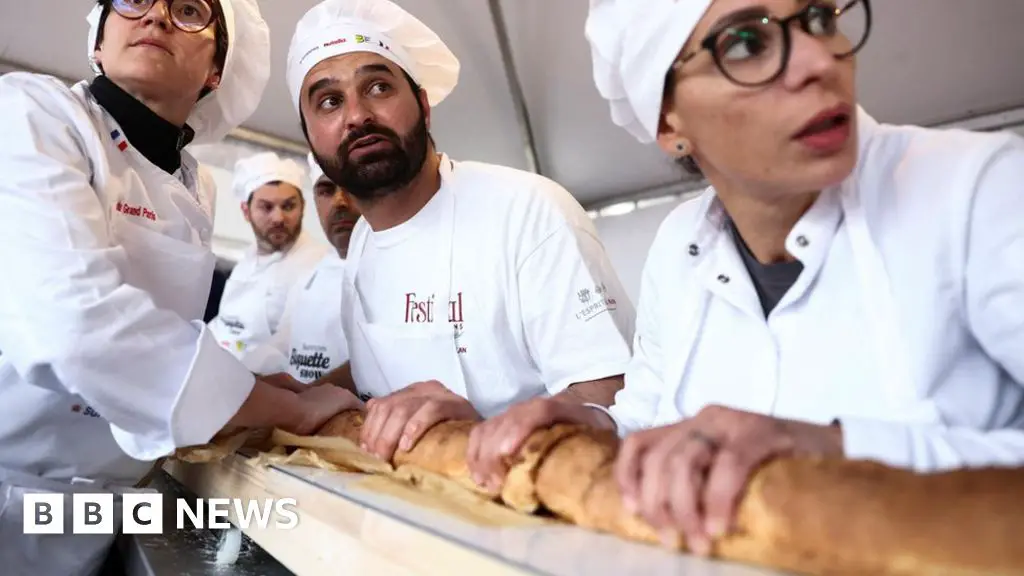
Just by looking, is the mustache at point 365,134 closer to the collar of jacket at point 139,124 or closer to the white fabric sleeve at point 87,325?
the collar of jacket at point 139,124

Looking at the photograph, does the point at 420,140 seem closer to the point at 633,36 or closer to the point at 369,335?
the point at 369,335

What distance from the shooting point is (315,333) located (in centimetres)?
209

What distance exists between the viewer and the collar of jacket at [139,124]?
1.09 m

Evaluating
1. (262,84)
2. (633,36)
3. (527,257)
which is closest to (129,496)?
(527,257)

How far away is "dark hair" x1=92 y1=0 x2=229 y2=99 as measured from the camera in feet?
3.85

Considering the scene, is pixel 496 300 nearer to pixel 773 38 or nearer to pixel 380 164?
pixel 380 164

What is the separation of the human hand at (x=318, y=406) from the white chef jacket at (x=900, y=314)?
1.74 ft

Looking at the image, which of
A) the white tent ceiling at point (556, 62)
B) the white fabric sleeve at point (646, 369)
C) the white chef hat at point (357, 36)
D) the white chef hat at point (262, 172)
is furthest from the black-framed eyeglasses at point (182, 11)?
the white chef hat at point (262, 172)

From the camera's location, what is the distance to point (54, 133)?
94 cm

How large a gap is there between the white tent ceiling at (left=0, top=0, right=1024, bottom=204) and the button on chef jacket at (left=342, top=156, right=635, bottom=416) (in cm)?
113

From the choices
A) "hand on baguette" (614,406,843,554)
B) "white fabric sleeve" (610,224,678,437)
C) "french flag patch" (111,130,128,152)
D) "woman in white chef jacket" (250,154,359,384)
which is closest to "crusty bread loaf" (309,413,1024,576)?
"hand on baguette" (614,406,843,554)

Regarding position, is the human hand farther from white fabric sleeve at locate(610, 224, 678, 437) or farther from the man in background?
the man in background

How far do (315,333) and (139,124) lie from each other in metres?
1.06

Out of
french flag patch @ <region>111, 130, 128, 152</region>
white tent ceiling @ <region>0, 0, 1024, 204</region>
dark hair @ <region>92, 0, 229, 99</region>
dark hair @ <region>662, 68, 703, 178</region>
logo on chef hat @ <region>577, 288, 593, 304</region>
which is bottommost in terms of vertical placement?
logo on chef hat @ <region>577, 288, 593, 304</region>
